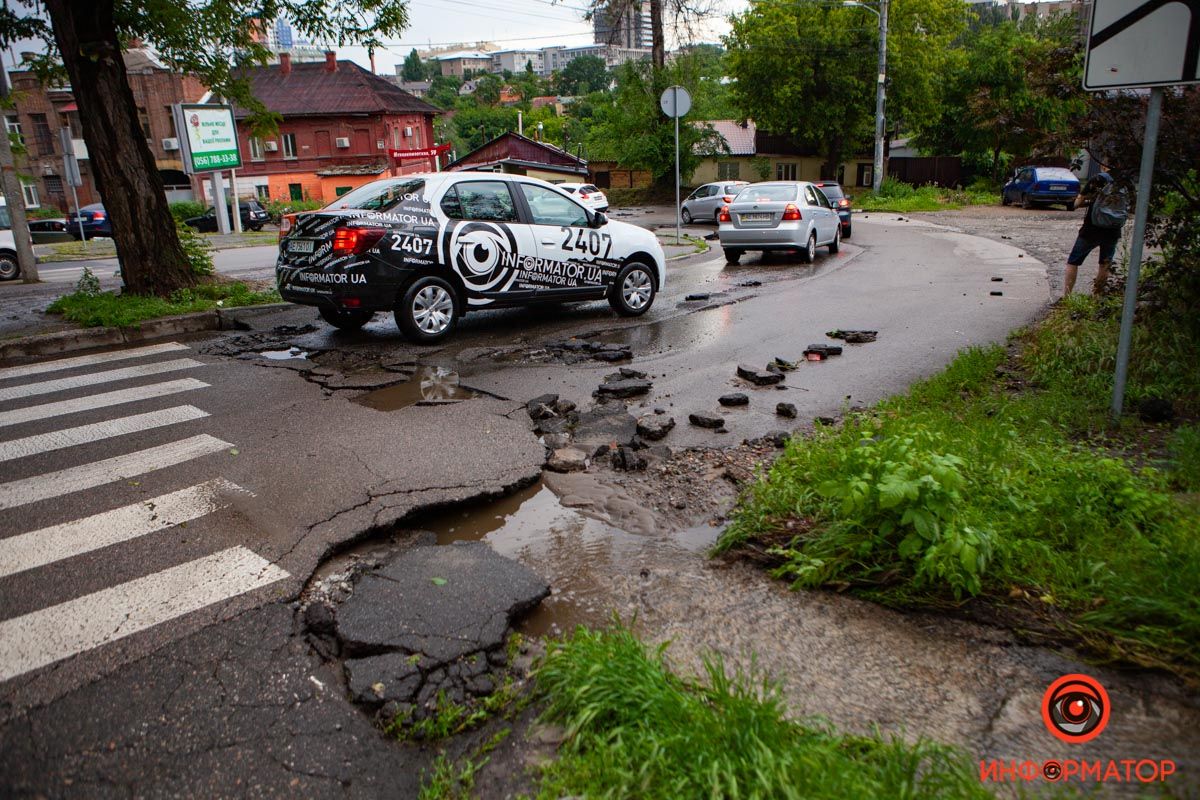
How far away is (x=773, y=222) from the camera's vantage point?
16094mm

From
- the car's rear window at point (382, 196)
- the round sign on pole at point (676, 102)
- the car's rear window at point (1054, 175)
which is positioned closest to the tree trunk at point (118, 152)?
the car's rear window at point (382, 196)

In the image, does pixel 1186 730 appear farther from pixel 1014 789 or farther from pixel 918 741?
pixel 918 741

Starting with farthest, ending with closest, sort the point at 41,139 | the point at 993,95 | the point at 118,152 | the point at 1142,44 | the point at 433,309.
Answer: the point at 41,139 → the point at 993,95 → the point at 118,152 → the point at 433,309 → the point at 1142,44

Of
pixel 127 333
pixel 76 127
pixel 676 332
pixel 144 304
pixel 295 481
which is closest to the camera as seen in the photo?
pixel 295 481

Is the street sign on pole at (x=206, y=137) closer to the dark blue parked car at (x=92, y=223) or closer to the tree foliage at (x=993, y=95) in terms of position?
the dark blue parked car at (x=92, y=223)

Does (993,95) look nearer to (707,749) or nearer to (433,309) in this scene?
(433,309)

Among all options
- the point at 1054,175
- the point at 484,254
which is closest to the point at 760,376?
the point at 484,254

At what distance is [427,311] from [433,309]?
0.08 meters

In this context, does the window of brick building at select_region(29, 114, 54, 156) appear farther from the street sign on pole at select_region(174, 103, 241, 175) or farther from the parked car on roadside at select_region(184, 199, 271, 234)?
the street sign on pole at select_region(174, 103, 241, 175)

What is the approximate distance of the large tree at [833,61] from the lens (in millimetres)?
41719

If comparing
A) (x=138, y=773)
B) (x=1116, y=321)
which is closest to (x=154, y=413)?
(x=138, y=773)

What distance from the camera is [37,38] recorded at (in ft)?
37.8

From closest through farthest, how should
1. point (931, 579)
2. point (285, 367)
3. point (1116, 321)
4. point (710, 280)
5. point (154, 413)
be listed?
point (931, 579) → point (154, 413) → point (1116, 321) → point (285, 367) → point (710, 280)

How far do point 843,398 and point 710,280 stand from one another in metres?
7.88
